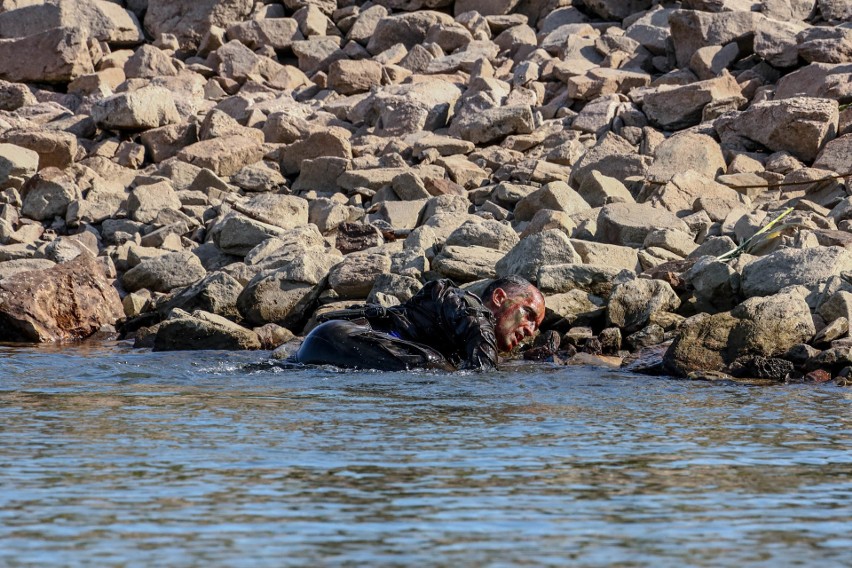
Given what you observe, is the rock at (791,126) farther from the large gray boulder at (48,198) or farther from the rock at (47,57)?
the rock at (47,57)

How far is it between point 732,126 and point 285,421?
1225 cm

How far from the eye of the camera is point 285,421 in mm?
7352

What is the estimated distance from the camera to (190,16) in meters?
26.8

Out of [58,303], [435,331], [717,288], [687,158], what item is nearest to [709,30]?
[687,158]

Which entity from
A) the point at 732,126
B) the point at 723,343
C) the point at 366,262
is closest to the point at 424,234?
the point at 366,262

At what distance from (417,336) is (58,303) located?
550cm

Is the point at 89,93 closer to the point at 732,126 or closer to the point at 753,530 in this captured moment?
the point at 732,126

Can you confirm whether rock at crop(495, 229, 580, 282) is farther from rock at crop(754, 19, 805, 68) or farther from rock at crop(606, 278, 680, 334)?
rock at crop(754, 19, 805, 68)

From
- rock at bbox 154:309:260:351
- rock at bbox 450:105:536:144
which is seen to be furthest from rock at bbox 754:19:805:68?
rock at bbox 154:309:260:351

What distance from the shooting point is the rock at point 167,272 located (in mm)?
15016

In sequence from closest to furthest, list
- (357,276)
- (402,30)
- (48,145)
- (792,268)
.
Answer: (792,268), (357,276), (48,145), (402,30)

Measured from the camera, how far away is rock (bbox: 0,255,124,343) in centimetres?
1375

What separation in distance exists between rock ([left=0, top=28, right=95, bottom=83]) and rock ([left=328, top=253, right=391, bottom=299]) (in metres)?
12.3

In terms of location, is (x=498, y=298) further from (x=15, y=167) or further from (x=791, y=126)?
(x=15, y=167)
